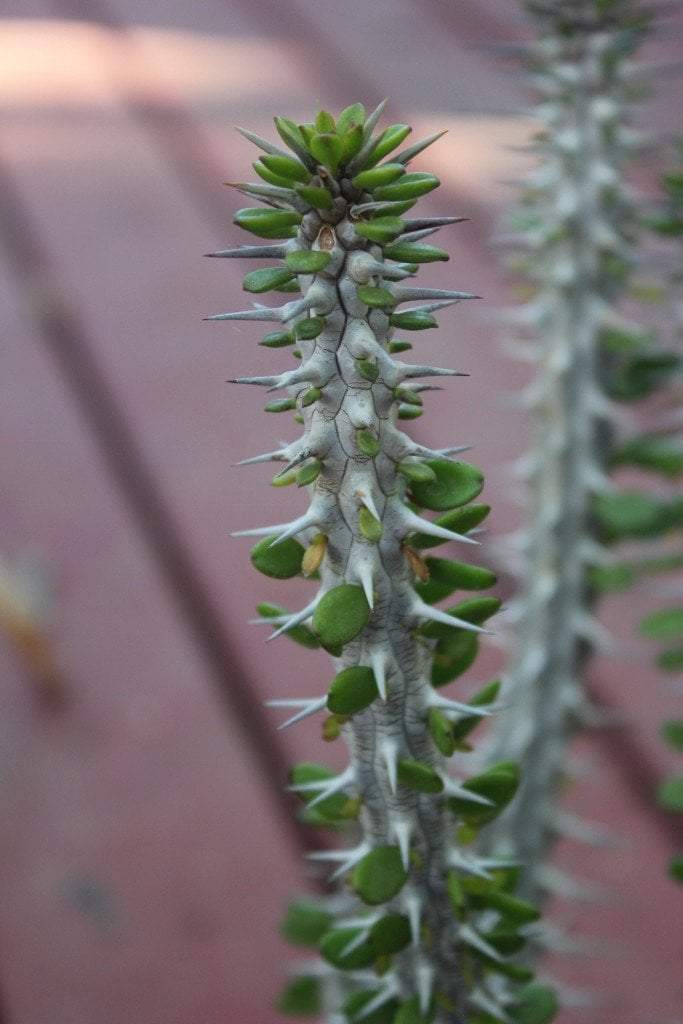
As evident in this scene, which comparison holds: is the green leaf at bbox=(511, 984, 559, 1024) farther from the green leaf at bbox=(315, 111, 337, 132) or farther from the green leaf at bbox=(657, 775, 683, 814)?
the green leaf at bbox=(315, 111, 337, 132)

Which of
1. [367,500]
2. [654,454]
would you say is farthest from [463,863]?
[654,454]

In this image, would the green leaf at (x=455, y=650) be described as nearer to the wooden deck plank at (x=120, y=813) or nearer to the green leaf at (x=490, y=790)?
the green leaf at (x=490, y=790)

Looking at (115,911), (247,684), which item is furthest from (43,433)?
(115,911)

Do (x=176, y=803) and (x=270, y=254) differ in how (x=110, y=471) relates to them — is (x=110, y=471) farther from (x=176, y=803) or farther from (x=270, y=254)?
(x=270, y=254)

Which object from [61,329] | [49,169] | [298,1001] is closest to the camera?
[298,1001]

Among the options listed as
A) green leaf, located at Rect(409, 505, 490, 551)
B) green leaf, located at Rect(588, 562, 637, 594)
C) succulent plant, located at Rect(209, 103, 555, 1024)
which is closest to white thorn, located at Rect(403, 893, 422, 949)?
succulent plant, located at Rect(209, 103, 555, 1024)
